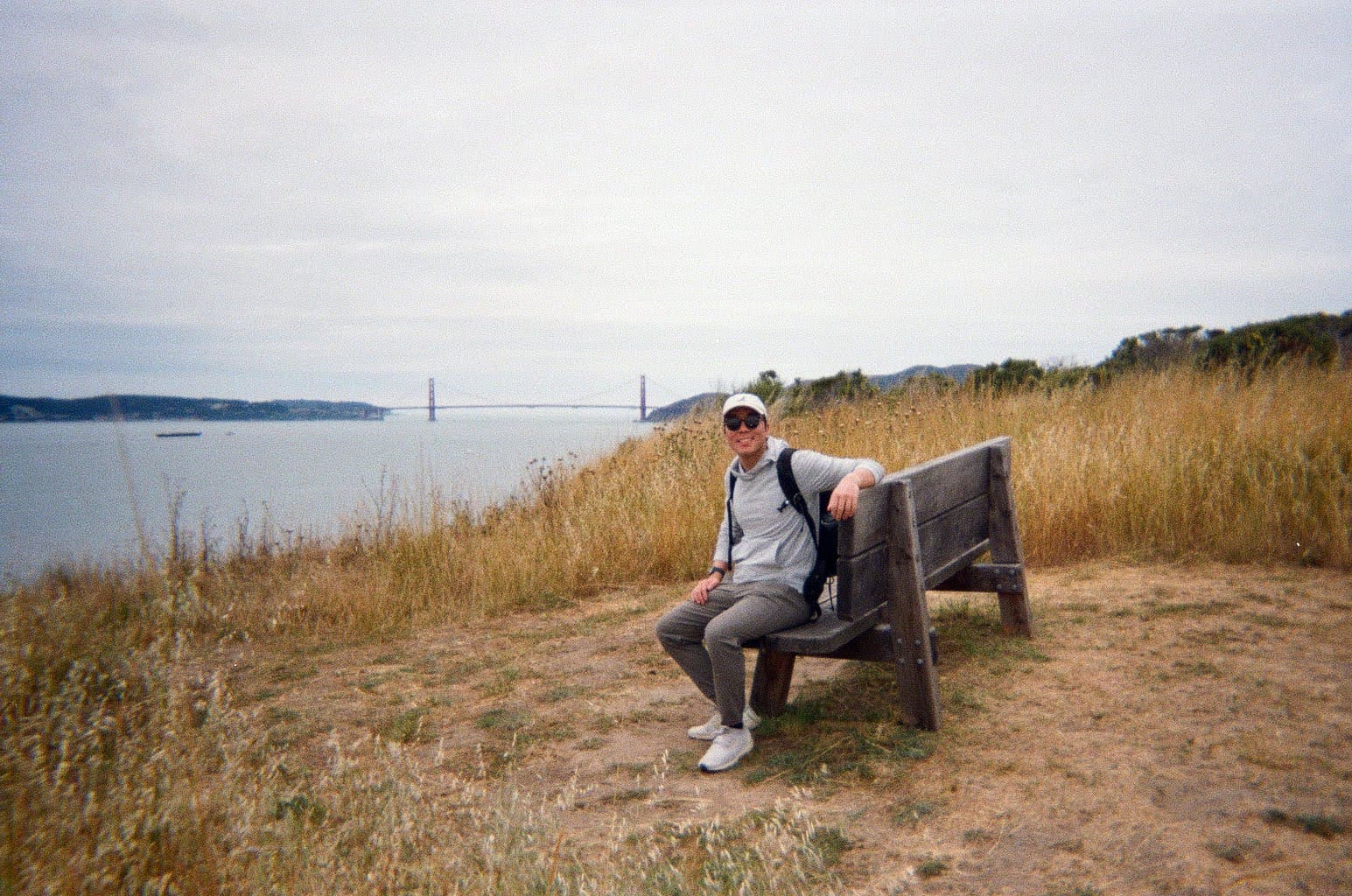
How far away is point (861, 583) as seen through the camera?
376 cm

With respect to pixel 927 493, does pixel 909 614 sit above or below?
below

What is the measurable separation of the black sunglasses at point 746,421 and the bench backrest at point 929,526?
0.60m

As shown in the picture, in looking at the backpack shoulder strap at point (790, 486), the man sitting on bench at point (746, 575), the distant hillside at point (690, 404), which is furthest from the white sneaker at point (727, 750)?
the distant hillside at point (690, 404)

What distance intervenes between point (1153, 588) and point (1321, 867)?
355 centimetres

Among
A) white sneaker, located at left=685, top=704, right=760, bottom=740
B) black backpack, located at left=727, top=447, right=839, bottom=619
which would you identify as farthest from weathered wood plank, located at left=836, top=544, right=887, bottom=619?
white sneaker, located at left=685, top=704, right=760, bottom=740

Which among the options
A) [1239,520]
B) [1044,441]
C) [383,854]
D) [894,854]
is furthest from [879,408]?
[383,854]

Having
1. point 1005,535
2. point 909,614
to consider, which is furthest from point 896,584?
point 1005,535

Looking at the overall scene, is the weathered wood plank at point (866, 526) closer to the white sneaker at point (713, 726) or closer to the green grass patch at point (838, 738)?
the green grass patch at point (838, 738)

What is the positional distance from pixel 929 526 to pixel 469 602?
4594mm

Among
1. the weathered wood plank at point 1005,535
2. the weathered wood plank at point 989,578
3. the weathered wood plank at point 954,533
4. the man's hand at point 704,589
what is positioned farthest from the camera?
the weathered wood plank at point 1005,535

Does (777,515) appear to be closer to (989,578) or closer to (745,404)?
(745,404)

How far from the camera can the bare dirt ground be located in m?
2.83

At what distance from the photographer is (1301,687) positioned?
4.08 metres

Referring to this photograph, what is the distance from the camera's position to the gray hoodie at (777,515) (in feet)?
13.3
